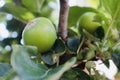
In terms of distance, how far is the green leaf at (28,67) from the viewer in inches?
11.4

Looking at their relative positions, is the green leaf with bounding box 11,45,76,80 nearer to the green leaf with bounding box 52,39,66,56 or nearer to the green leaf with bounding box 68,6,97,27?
the green leaf with bounding box 52,39,66,56

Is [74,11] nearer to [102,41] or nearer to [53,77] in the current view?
[102,41]

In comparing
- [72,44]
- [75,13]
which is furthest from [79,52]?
[75,13]

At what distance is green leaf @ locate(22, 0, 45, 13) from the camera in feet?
1.89

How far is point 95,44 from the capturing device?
417 mm

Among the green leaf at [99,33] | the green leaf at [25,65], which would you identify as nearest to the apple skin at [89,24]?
the green leaf at [99,33]

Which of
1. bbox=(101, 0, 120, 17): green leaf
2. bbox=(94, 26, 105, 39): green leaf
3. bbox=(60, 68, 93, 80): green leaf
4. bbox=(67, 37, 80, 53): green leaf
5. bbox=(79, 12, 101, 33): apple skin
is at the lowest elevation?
bbox=(60, 68, 93, 80): green leaf

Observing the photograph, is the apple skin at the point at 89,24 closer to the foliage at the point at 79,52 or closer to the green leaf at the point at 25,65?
the foliage at the point at 79,52

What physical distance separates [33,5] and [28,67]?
0.29 meters

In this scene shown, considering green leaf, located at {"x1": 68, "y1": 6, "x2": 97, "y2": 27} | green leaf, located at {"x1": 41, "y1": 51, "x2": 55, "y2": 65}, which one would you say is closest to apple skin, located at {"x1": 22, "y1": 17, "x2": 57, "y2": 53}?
green leaf, located at {"x1": 41, "y1": 51, "x2": 55, "y2": 65}

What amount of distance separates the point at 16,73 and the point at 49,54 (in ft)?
0.29

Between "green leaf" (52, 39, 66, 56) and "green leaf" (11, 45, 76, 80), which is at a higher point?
"green leaf" (11, 45, 76, 80)

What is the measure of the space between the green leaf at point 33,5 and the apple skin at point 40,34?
19 cm

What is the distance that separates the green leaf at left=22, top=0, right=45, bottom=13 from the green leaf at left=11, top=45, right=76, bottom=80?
0.81 feet
